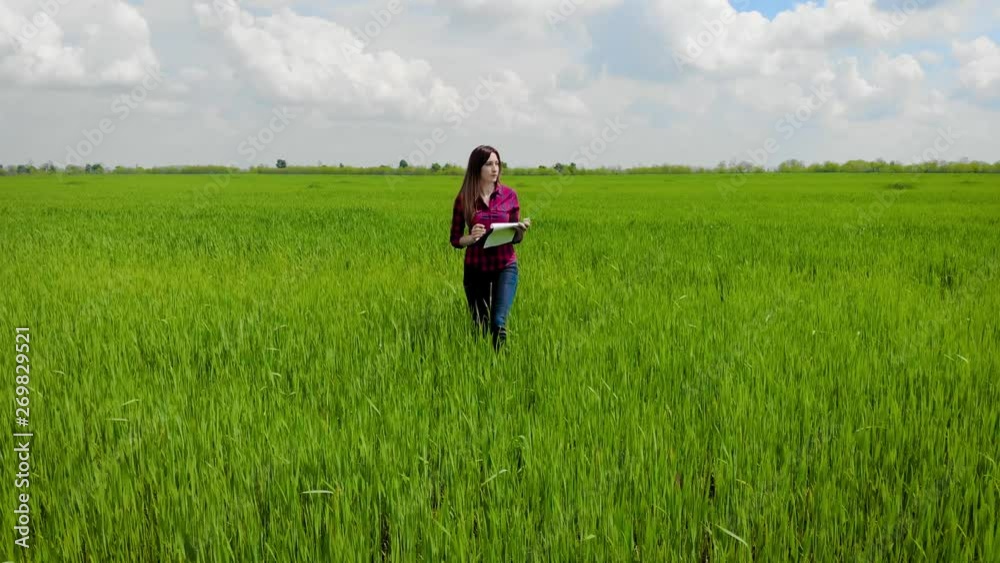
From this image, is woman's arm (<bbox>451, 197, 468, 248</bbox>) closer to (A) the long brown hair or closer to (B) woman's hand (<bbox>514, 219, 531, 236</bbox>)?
(A) the long brown hair

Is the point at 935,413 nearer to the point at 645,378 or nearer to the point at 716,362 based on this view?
the point at 716,362

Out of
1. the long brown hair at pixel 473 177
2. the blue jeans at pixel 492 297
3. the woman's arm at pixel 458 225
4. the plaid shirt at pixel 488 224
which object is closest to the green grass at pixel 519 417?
the blue jeans at pixel 492 297

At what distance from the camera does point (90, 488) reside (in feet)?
7.22

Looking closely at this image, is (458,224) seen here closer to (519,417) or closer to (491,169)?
(491,169)

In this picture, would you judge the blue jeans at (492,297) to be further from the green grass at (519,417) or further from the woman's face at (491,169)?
the woman's face at (491,169)

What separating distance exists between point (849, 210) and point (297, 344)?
13.5 metres

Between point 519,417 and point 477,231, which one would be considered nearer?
point 519,417

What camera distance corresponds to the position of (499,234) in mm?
3482

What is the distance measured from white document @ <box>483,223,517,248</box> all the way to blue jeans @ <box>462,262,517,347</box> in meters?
0.31

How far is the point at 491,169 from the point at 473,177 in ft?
0.43

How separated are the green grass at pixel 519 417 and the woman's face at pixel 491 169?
1.00 m

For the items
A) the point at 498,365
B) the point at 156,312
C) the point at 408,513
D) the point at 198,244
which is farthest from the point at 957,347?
the point at 198,244

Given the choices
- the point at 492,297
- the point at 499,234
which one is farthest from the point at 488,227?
the point at 492,297

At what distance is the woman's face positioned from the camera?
145 inches
